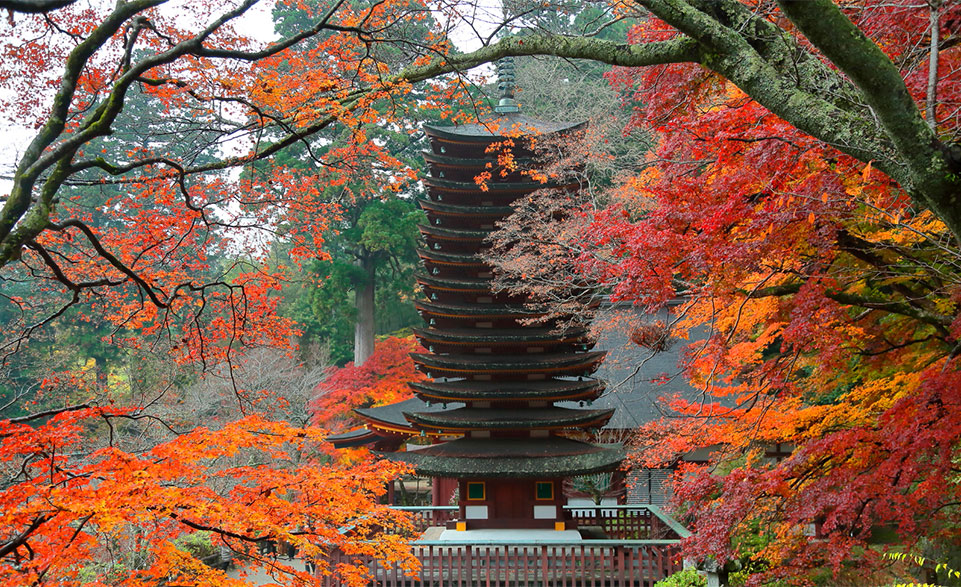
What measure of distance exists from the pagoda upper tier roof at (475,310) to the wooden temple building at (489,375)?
2cm

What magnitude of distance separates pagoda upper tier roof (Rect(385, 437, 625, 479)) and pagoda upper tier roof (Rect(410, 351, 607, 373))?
4.27 ft

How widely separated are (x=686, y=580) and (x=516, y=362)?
431cm

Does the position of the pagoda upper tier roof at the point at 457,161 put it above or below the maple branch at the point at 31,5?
above

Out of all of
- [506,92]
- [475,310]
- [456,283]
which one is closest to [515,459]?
[475,310]

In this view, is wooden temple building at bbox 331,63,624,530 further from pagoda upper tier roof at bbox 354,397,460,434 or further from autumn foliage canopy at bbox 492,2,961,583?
autumn foliage canopy at bbox 492,2,961,583

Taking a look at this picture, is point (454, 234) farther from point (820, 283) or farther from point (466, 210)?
point (820, 283)

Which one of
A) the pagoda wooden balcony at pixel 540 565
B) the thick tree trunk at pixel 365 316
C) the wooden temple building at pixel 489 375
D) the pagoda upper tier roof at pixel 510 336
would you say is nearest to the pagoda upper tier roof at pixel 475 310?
Result: the wooden temple building at pixel 489 375

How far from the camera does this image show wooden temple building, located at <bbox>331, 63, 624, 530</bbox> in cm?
1097

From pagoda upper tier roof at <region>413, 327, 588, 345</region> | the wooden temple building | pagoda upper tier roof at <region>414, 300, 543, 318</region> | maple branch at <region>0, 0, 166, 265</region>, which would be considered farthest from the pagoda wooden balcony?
maple branch at <region>0, 0, 166, 265</region>

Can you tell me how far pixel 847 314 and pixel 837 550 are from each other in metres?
2.24

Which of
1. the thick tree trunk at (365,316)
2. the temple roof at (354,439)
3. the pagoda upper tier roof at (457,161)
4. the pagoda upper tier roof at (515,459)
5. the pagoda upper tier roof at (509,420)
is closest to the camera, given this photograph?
the pagoda upper tier roof at (515,459)

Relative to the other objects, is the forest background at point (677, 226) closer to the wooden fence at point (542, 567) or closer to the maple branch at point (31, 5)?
the maple branch at point (31, 5)

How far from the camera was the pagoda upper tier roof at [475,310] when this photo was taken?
38.0 ft

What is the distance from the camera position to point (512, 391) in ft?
37.0
